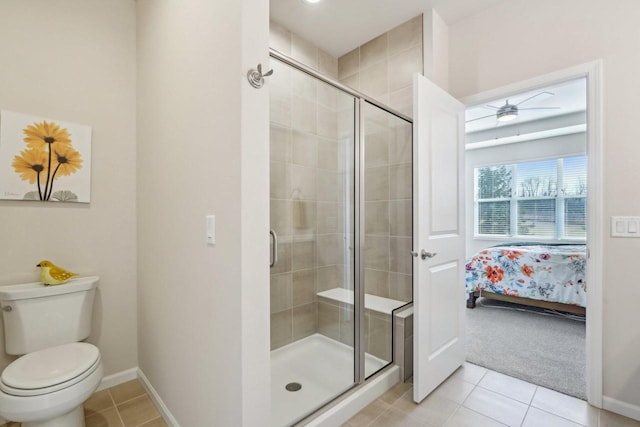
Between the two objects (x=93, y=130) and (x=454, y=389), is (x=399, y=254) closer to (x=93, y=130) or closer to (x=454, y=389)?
(x=454, y=389)

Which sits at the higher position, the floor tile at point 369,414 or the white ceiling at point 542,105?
the white ceiling at point 542,105

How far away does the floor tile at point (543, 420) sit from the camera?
1696mm

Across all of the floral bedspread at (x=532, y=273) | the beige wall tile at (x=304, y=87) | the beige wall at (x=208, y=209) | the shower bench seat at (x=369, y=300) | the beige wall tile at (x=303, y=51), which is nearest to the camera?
the beige wall at (x=208, y=209)

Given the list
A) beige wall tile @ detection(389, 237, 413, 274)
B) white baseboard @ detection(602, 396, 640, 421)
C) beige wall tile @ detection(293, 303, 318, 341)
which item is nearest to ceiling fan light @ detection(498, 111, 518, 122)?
beige wall tile @ detection(389, 237, 413, 274)

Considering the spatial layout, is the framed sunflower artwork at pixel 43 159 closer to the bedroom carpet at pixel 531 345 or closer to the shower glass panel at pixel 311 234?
the shower glass panel at pixel 311 234

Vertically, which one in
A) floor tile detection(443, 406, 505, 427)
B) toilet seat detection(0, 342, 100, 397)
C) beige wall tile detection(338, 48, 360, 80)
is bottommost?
floor tile detection(443, 406, 505, 427)

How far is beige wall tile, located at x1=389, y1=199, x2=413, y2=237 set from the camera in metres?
2.48

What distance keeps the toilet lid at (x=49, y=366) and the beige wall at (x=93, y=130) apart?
43cm

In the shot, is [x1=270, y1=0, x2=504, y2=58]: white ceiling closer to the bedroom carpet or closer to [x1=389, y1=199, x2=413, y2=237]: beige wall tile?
[x1=389, y1=199, x2=413, y2=237]: beige wall tile

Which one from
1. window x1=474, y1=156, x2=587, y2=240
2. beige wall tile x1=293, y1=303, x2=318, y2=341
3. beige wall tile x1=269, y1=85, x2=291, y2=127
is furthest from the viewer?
window x1=474, y1=156, x2=587, y2=240

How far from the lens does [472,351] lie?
2637 millimetres

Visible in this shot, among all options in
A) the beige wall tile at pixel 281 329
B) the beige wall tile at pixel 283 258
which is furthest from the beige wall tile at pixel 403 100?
the beige wall tile at pixel 281 329

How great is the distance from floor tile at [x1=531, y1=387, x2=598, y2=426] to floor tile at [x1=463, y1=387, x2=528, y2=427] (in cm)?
14

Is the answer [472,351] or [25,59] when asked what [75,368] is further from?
[472,351]
